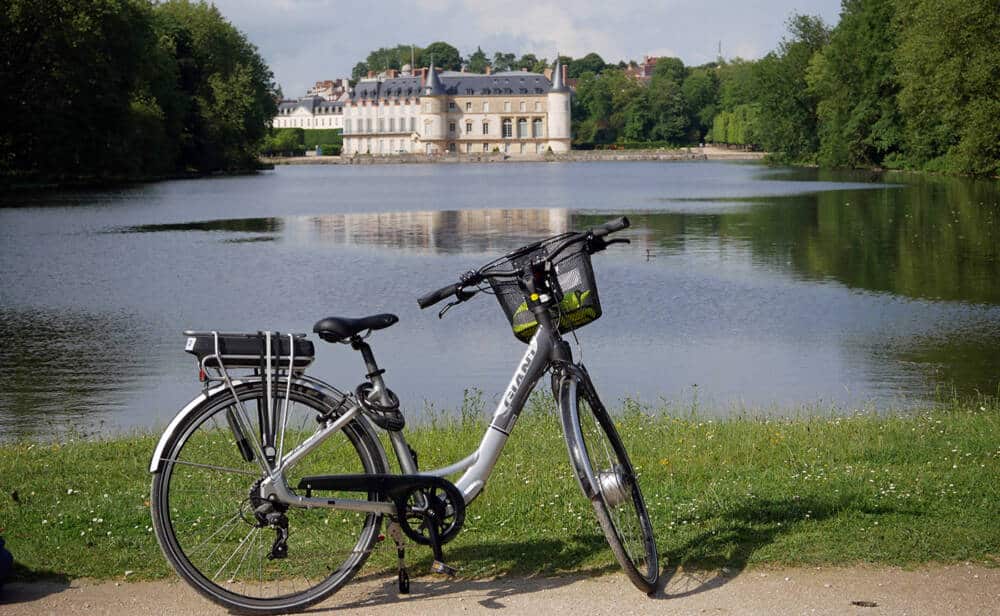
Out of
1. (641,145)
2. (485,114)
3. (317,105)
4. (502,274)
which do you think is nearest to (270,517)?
(502,274)

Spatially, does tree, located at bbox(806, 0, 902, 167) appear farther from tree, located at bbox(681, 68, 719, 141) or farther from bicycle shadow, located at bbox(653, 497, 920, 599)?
tree, located at bbox(681, 68, 719, 141)

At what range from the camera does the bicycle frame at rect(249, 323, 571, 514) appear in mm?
4105

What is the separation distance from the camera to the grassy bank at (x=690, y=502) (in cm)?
454

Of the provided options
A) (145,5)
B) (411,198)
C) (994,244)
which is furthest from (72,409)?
(145,5)

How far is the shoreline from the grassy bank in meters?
124

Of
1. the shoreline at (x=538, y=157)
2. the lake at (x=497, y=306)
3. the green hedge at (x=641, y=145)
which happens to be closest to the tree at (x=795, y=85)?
the lake at (x=497, y=306)

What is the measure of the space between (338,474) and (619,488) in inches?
36.3

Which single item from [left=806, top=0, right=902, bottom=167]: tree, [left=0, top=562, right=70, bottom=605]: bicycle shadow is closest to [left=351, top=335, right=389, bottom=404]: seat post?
[left=0, top=562, right=70, bottom=605]: bicycle shadow

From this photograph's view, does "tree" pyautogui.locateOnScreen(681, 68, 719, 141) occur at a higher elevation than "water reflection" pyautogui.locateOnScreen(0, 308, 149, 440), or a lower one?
higher

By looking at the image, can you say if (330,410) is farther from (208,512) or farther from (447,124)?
(447,124)

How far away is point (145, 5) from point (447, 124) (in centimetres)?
9110

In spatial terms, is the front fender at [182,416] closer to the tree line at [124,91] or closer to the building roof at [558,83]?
the tree line at [124,91]

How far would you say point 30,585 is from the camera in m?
4.30

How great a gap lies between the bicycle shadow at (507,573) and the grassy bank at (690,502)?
12 mm
